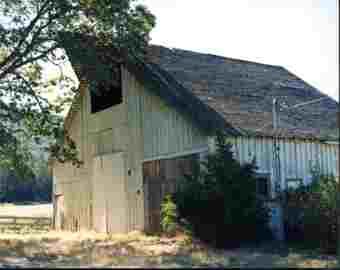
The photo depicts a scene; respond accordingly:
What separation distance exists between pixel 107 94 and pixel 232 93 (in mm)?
5571

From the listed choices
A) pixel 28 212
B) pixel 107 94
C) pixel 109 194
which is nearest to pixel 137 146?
pixel 109 194

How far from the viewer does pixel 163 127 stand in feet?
66.1

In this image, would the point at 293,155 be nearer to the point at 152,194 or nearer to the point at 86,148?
the point at 152,194

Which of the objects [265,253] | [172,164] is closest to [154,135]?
[172,164]

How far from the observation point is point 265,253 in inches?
578

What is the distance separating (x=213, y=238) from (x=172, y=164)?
442cm

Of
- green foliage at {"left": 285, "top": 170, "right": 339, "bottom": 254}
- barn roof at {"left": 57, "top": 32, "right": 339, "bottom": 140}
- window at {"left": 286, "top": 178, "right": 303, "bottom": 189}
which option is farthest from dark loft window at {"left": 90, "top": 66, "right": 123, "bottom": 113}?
green foliage at {"left": 285, "top": 170, "right": 339, "bottom": 254}

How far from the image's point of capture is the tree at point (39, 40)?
766 inches

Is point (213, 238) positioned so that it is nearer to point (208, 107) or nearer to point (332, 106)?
point (208, 107)

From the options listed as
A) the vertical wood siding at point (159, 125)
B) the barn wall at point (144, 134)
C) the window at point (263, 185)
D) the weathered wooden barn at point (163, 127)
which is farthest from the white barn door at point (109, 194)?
the window at point (263, 185)

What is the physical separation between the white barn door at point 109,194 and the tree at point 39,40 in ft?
8.17

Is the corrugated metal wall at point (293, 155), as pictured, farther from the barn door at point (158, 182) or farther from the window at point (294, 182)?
the barn door at point (158, 182)

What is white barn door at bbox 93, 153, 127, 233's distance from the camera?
22.1m

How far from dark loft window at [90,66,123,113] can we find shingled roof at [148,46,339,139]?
1680 millimetres
